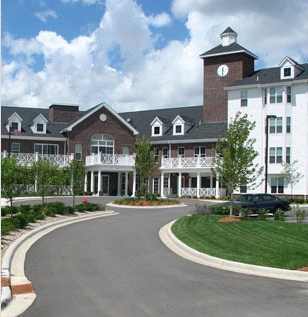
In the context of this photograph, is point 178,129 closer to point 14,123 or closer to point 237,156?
point 14,123

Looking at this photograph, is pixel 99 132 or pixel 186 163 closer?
pixel 186 163

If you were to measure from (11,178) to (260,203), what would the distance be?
14.0 meters

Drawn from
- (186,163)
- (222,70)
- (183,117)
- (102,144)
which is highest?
(222,70)

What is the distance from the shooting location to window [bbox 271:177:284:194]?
45.4 m

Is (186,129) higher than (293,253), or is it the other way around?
(186,129)

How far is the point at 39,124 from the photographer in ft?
166

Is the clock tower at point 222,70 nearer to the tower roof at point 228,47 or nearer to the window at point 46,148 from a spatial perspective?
the tower roof at point 228,47

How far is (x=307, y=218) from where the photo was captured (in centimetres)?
2639

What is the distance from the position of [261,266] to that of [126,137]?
135 feet

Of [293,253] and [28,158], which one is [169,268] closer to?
[293,253]

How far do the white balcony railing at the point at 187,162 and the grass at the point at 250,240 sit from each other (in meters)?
24.4

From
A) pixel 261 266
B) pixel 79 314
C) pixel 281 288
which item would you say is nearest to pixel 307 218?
pixel 261 266

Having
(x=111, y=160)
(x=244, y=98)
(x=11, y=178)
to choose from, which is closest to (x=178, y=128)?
(x=244, y=98)

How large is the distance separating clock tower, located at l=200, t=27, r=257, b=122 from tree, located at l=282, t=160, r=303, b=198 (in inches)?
341
